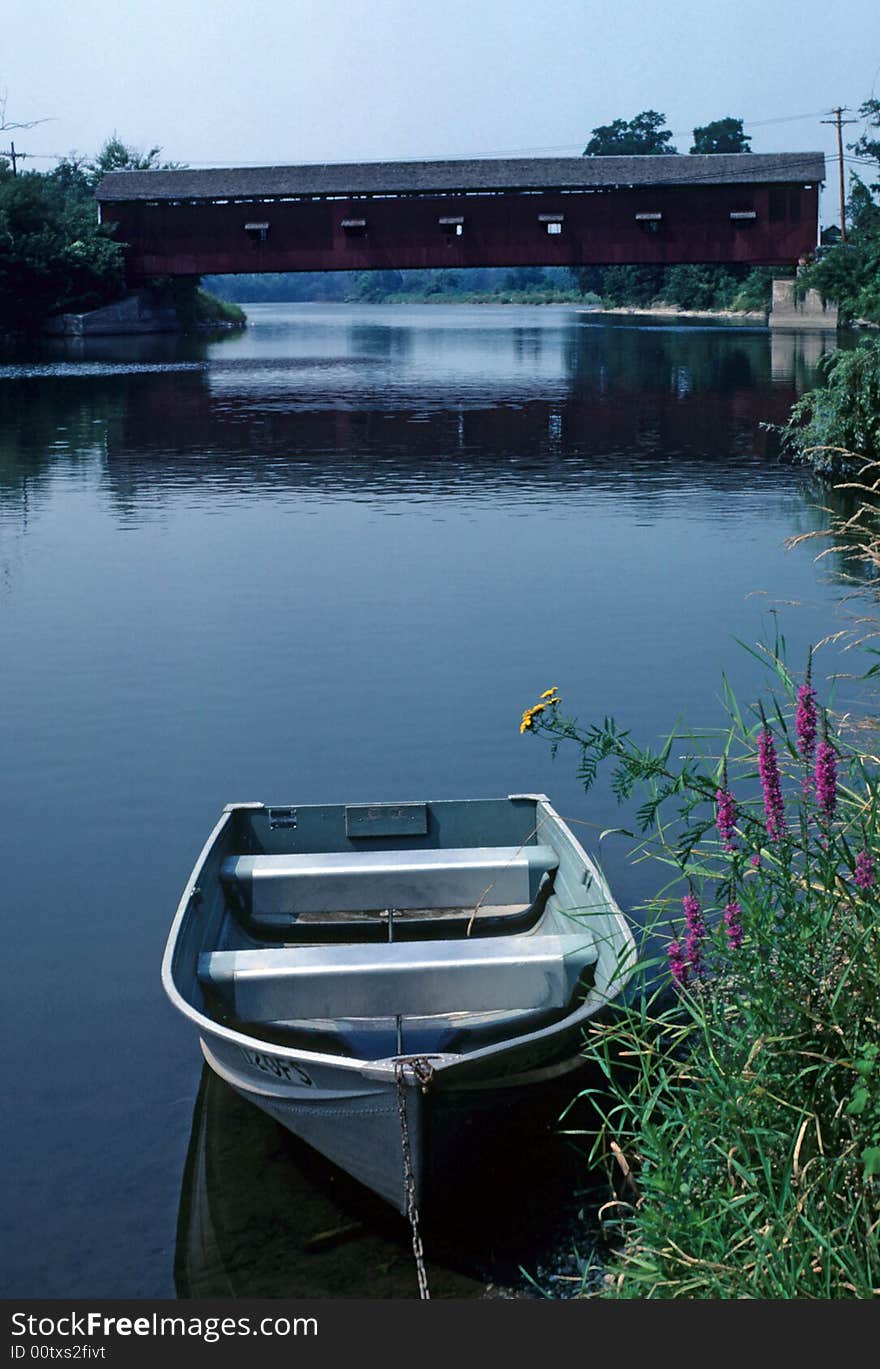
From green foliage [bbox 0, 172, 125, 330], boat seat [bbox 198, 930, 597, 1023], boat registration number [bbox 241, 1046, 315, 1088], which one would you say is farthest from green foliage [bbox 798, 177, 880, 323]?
boat registration number [bbox 241, 1046, 315, 1088]

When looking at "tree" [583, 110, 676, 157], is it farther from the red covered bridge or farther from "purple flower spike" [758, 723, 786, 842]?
"purple flower spike" [758, 723, 786, 842]

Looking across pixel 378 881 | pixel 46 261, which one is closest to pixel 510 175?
pixel 46 261

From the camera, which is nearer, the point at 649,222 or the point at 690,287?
the point at 649,222

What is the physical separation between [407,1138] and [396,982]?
3.97ft

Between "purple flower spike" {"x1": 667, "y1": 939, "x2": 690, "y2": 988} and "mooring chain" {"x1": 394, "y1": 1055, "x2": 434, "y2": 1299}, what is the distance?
3.43 feet

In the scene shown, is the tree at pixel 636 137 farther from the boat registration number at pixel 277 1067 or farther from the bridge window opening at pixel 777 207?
the boat registration number at pixel 277 1067

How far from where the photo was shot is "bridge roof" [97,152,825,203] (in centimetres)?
6119

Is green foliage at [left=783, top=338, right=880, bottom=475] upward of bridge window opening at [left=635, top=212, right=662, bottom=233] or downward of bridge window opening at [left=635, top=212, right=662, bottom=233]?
downward

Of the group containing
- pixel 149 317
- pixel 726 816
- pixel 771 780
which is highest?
pixel 149 317

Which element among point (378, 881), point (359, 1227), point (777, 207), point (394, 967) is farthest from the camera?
point (777, 207)

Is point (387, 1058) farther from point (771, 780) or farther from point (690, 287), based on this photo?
point (690, 287)

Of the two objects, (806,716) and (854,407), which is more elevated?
(854,407)

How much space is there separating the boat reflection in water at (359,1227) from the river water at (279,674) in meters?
0.02

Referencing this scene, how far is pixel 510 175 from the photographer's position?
61.8 metres
